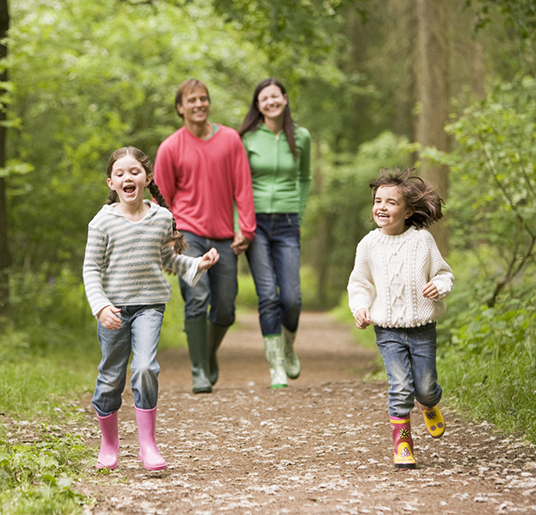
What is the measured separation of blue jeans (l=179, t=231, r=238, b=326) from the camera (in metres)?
5.82

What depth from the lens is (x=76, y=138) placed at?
444 inches

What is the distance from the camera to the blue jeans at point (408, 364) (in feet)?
12.2

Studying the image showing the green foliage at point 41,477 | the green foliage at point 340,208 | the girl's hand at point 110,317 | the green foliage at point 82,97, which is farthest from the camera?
the green foliage at point 340,208

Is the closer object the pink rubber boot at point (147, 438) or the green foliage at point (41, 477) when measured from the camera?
the green foliage at point (41, 477)

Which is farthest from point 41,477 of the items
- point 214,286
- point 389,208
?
point 214,286

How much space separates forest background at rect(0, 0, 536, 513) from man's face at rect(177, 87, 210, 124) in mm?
2410

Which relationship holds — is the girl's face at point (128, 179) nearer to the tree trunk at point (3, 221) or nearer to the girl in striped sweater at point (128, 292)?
the girl in striped sweater at point (128, 292)

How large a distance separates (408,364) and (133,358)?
54.4 inches

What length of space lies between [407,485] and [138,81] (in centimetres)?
1090

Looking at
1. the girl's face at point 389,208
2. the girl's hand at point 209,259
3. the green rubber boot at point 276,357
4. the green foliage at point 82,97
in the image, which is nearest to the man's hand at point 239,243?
the green rubber boot at point 276,357

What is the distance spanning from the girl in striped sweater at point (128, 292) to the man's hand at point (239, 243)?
202 centimetres

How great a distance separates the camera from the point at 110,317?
3486 mm

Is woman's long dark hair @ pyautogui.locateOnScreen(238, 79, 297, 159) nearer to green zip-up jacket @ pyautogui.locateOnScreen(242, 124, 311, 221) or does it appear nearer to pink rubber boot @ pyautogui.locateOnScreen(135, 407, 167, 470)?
green zip-up jacket @ pyautogui.locateOnScreen(242, 124, 311, 221)

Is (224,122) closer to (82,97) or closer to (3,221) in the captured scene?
(82,97)
